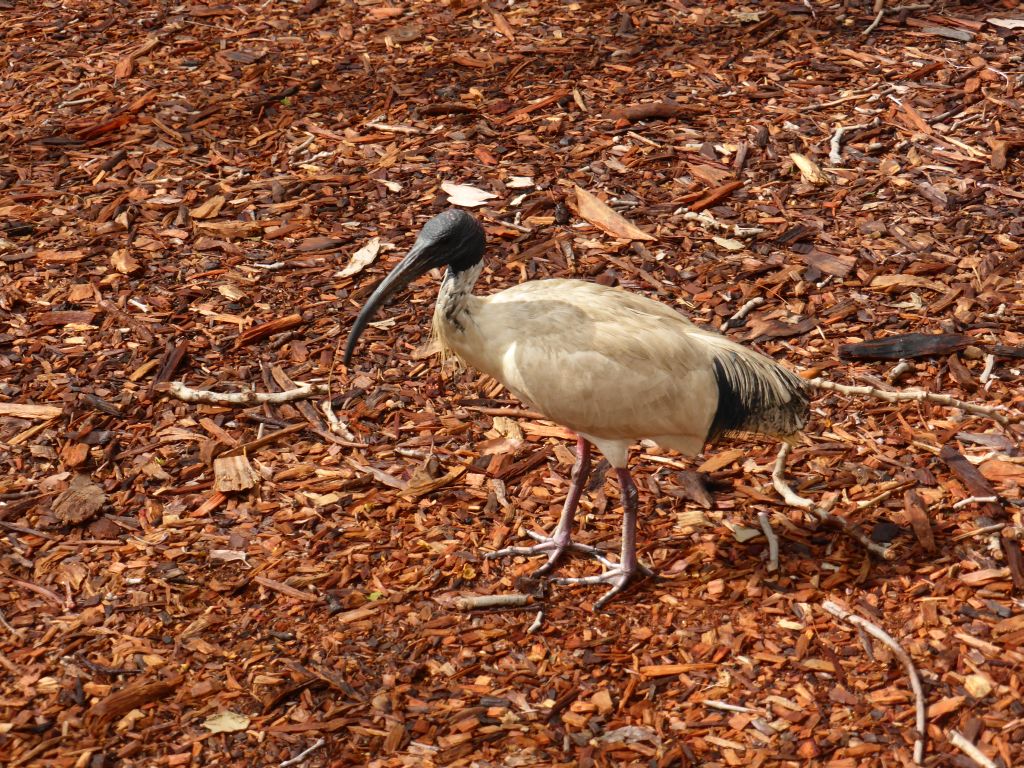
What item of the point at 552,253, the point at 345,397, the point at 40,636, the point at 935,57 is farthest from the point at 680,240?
the point at 40,636

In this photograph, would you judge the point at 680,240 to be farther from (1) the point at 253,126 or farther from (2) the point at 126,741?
(2) the point at 126,741

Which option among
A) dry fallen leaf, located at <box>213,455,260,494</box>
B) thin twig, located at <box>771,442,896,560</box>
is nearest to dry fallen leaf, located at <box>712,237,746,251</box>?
thin twig, located at <box>771,442,896,560</box>

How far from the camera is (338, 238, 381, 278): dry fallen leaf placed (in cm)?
789

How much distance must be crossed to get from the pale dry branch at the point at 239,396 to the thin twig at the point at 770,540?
110 inches

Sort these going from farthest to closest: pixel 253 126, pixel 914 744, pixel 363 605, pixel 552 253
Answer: pixel 253 126, pixel 552 253, pixel 363 605, pixel 914 744

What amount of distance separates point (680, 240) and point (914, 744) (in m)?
4.10

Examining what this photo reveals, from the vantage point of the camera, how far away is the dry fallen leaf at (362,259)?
7.89m

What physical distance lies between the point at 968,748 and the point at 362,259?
4.96 m

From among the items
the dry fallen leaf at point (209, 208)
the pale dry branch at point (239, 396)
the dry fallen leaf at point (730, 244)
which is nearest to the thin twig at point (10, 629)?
the pale dry branch at point (239, 396)

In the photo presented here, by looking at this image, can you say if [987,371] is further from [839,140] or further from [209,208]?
[209,208]

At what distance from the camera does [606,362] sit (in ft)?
18.1

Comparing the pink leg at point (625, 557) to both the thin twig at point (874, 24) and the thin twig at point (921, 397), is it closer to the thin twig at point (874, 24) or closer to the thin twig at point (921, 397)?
the thin twig at point (921, 397)

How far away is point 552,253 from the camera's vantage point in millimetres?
7984

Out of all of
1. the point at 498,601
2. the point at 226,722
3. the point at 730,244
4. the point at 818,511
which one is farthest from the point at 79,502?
the point at 730,244
